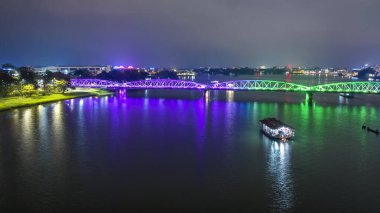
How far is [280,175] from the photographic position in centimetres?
1642

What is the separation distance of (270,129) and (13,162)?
16.1 metres

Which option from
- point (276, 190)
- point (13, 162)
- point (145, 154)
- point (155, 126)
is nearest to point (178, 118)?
point (155, 126)

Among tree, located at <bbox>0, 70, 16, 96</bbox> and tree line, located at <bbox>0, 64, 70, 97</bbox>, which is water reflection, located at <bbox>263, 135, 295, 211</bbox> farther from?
tree line, located at <bbox>0, 64, 70, 97</bbox>

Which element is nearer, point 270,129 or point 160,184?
Answer: point 160,184

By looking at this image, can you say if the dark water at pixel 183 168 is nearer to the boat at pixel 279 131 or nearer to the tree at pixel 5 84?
the boat at pixel 279 131

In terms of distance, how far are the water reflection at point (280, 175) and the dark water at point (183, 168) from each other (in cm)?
4

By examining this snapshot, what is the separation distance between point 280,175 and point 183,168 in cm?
456

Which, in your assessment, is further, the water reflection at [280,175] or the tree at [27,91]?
the tree at [27,91]

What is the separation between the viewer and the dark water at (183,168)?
13227 millimetres

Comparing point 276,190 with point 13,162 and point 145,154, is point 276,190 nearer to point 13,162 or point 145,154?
point 145,154

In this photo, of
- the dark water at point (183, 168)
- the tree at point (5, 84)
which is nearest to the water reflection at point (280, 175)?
the dark water at point (183, 168)

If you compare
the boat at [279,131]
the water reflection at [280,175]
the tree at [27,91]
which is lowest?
the water reflection at [280,175]

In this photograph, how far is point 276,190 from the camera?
570 inches

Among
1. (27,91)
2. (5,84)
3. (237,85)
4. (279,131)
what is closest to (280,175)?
(279,131)
